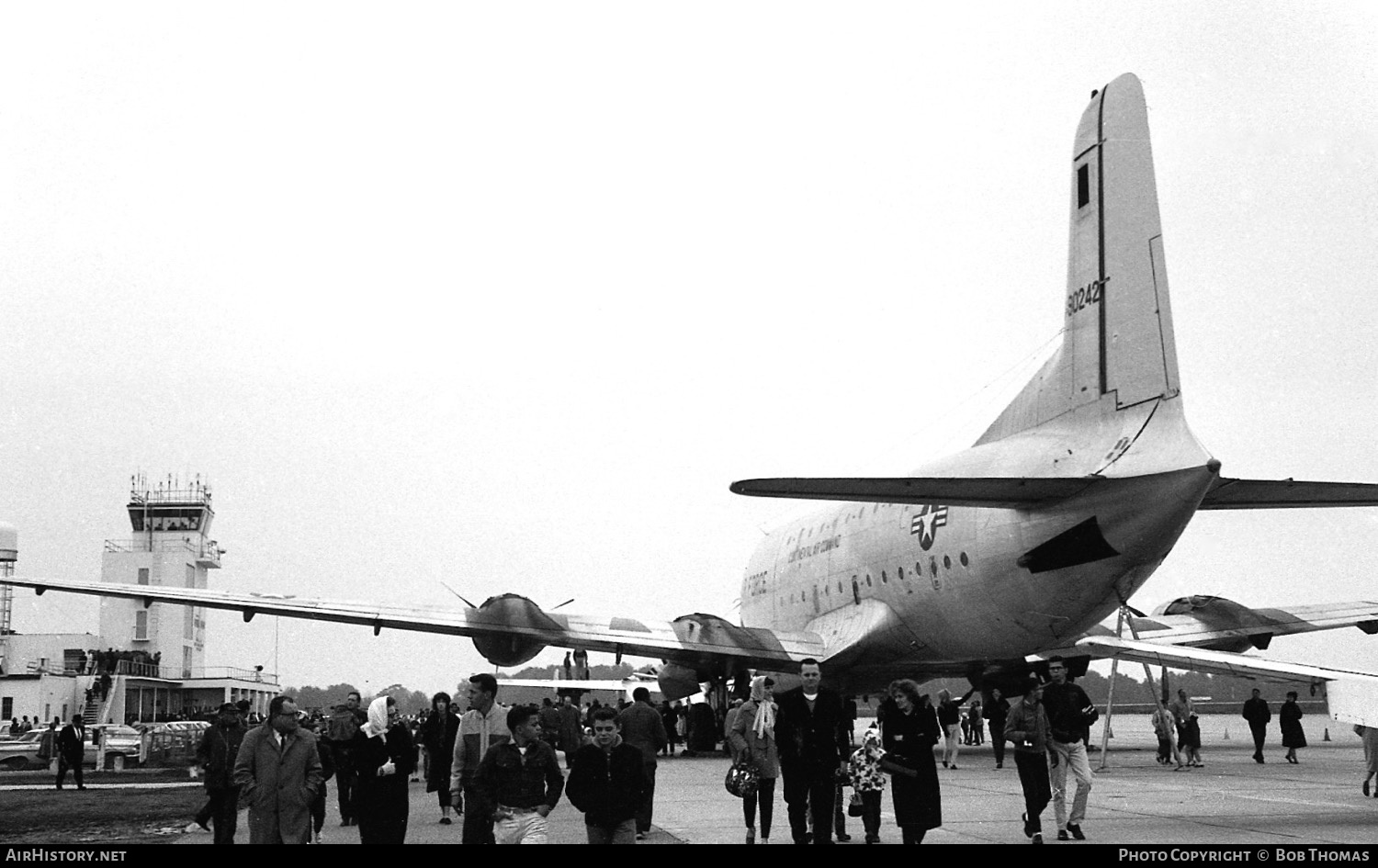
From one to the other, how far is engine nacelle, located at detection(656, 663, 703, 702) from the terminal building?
94.8 ft

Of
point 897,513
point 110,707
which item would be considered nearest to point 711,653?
point 897,513

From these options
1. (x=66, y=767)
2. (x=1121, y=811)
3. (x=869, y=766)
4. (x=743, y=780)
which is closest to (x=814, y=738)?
(x=869, y=766)

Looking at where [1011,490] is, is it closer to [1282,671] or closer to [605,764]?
[1282,671]

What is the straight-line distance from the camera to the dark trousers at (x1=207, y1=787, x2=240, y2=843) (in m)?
12.8

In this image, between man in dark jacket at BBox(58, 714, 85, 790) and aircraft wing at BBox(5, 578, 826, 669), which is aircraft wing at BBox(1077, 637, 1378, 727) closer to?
aircraft wing at BBox(5, 578, 826, 669)

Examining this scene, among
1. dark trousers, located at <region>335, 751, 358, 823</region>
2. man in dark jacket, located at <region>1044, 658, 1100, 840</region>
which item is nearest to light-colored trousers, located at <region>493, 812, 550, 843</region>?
dark trousers, located at <region>335, 751, 358, 823</region>

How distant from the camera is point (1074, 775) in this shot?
13.8m

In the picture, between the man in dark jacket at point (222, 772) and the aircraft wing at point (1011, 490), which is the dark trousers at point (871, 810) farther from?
the man in dark jacket at point (222, 772)

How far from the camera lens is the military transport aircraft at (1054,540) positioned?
56.3 ft

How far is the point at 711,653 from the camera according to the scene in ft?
84.9

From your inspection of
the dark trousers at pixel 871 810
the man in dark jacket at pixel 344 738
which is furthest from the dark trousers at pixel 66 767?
the dark trousers at pixel 871 810

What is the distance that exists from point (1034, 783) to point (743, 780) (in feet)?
9.87
